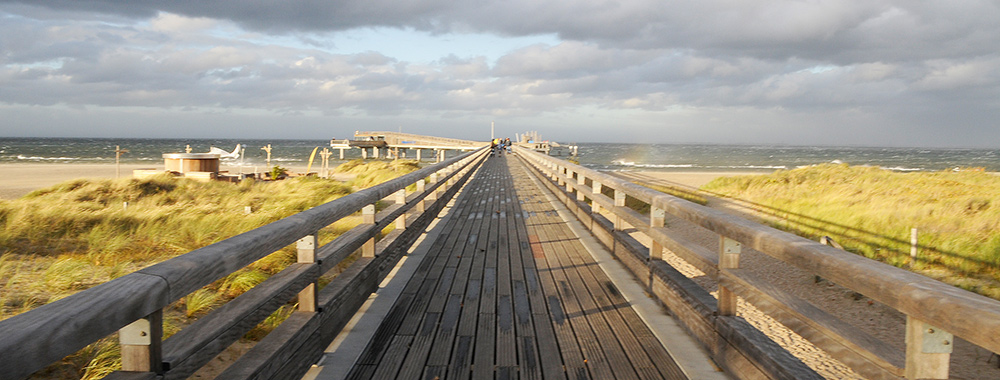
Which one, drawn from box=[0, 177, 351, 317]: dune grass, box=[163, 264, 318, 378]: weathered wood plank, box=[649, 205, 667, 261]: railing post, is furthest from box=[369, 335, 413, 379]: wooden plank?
box=[0, 177, 351, 317]: dune grass

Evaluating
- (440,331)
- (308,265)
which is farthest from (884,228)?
(308,265)

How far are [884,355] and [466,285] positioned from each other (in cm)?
388

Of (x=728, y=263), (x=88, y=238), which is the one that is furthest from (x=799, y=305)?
(x=88, y=238)

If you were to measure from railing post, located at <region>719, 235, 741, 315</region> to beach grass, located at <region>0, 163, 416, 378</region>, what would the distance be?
3.46 meters

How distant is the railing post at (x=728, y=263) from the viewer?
3.55 meters

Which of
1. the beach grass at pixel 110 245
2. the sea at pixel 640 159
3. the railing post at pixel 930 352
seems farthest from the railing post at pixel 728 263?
the sea at pixel 640 159

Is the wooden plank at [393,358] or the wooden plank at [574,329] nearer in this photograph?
the wooden plank at [393,358]

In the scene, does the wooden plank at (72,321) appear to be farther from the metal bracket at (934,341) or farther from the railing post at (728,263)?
the railing post at (728,263)

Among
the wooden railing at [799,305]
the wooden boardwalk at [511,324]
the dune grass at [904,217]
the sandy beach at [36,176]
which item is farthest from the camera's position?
the sandy beach at [36,176]

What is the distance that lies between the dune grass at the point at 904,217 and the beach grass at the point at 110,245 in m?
7.80

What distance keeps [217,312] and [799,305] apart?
2.52 m

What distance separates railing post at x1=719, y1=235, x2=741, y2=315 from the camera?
3547 millimetres

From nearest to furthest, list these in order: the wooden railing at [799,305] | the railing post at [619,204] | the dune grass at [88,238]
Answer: the wooden railing at [799,305]
the dune grass at [88,238]
the railing post at [619,204]

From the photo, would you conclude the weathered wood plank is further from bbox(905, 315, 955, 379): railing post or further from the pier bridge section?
bbox(905, 315, 955, 379): railing post
